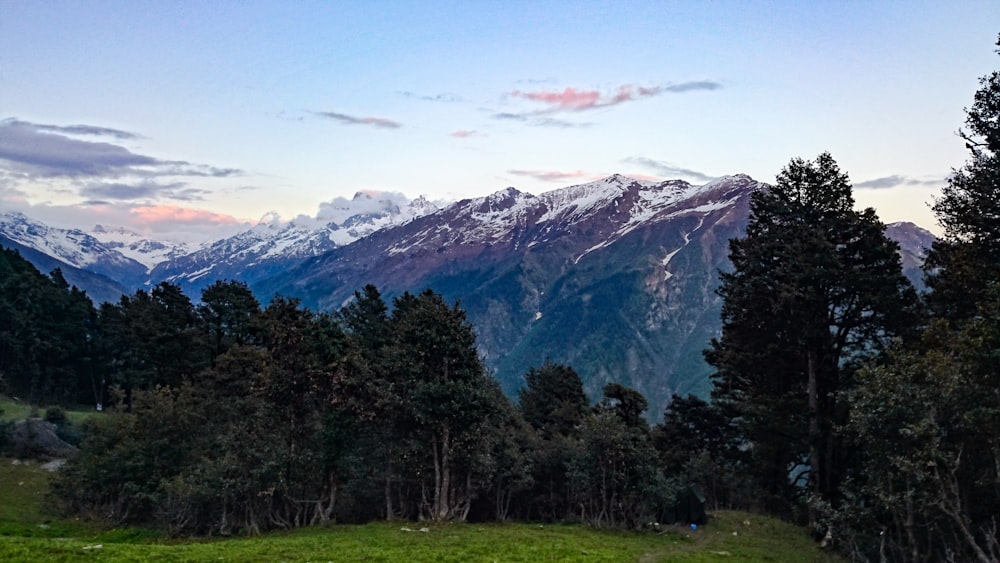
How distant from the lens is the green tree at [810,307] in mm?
36031

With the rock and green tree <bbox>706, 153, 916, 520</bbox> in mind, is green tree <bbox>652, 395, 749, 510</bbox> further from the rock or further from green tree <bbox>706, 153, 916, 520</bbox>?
the rock

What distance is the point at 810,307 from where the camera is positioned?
3697 cm

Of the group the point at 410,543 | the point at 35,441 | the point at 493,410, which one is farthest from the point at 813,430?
the point at 35,441

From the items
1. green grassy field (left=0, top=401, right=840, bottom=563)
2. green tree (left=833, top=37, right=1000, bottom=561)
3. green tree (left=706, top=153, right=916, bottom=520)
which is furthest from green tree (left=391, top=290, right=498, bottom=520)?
green tree (left=833, top=37, right=1000, bottom=561)

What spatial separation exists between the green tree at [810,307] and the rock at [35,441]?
53.0 m

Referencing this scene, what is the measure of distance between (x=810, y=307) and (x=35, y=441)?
60158 mm

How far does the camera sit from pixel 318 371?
3962 centimetres

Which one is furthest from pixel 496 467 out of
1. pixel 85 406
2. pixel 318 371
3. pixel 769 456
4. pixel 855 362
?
pixel 85 406

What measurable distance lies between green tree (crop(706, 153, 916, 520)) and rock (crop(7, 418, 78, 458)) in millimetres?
52968

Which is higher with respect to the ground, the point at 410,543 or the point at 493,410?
the point at 493,410

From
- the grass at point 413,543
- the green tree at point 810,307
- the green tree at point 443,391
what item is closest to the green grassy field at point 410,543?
the grass at point 413,543

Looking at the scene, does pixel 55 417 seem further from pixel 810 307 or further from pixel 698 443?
pixel 810 307

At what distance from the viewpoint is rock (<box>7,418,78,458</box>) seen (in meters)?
54.1

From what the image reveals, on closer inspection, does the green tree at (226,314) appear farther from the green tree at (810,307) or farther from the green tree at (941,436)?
the green tree at (941,436)
